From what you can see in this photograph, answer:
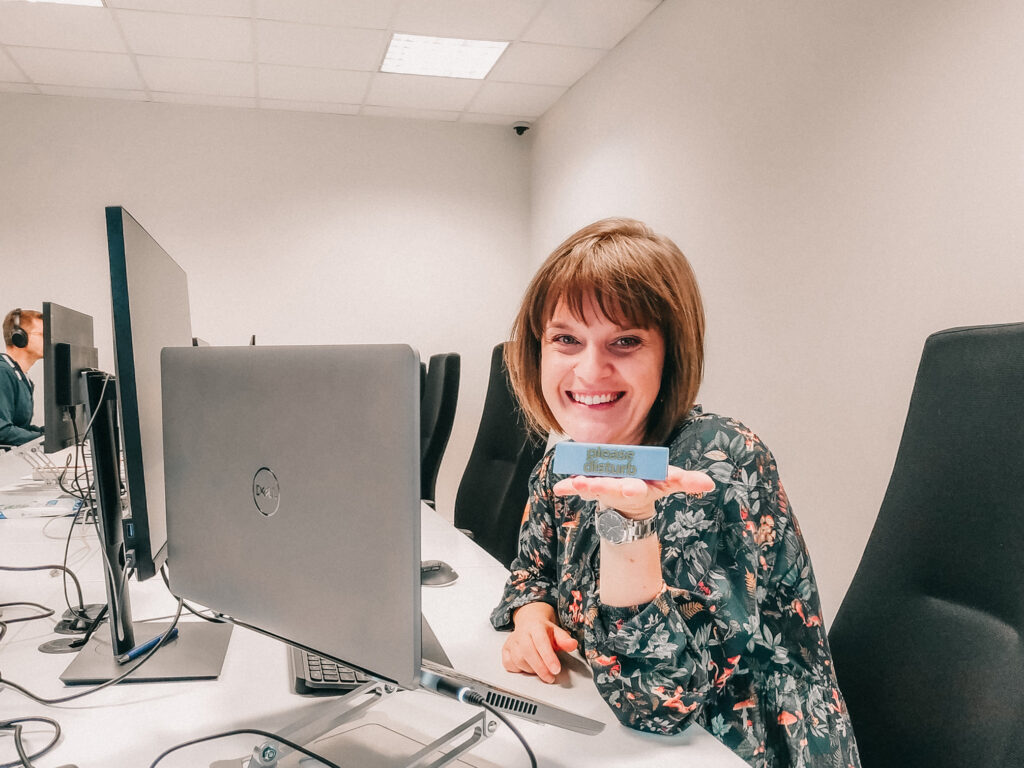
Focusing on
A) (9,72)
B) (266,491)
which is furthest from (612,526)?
(9,72)

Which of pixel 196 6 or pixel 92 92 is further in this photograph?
pixel 92 92

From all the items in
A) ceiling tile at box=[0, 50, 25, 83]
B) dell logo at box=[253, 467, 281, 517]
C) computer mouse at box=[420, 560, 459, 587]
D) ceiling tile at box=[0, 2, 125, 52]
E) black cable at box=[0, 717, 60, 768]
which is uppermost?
ceiling tile at box=[0, 50, 25, 83]

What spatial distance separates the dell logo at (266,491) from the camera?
2.48ft

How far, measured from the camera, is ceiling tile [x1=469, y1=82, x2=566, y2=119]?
3.98 metres

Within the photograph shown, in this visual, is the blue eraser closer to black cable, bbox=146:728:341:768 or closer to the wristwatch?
the wristwatch

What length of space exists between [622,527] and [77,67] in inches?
167

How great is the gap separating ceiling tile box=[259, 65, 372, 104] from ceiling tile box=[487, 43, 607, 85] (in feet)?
2.54

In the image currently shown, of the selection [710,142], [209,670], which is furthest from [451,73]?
[209,670]

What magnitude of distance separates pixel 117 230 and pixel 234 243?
385 cm

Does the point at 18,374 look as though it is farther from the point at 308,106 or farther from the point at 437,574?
the point at 437,574

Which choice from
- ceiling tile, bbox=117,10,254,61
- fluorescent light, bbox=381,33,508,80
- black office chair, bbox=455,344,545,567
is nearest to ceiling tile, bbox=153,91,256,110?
ceiling tile, bbox=117,10,254,61

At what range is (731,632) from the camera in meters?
0.78

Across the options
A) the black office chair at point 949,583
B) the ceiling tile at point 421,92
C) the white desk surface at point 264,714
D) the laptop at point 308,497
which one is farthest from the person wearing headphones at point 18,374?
the black office chair at point 949,583

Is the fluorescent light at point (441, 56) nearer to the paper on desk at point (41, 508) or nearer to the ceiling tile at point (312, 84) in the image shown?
the ceiling tile at point (312, 84)
